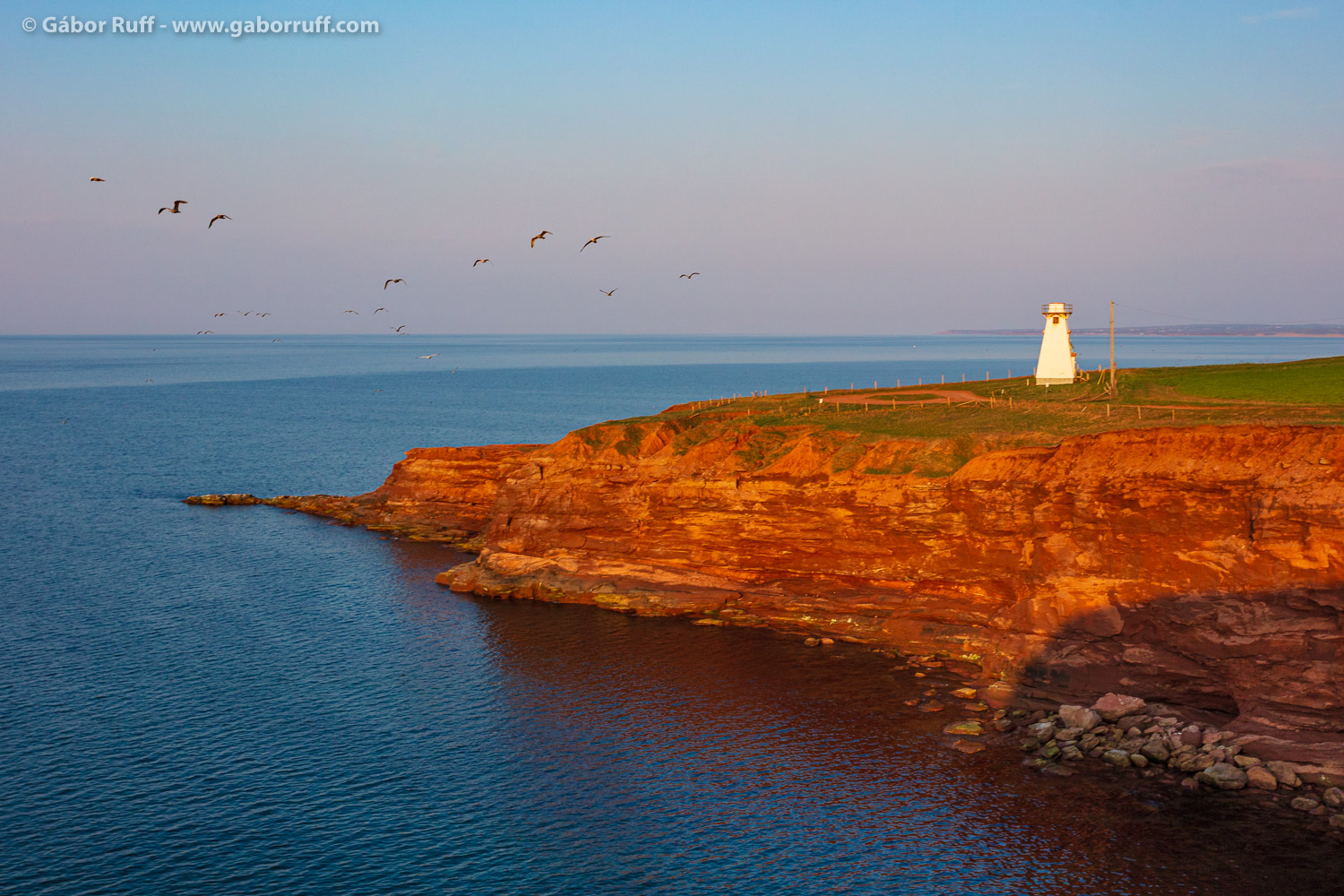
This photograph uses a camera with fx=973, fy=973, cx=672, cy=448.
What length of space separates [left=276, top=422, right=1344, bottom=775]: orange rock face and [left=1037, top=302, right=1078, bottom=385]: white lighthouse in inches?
1208

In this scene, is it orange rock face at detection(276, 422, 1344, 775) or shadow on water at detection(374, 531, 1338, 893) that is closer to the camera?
shadow on water at detection(374, 531, 1338, 893)

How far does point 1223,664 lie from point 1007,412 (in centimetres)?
2739

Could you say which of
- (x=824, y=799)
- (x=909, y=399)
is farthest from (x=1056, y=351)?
(x=824, y=799)

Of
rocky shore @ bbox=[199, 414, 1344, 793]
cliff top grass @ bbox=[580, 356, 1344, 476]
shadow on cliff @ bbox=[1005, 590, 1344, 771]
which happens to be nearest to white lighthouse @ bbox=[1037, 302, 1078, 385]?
cliff top grass @ bbox=[580, 356, 1344, 476]

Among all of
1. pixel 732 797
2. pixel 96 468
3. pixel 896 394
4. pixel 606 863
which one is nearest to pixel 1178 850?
pixel 732 797

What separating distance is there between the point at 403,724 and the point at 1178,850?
32.1 meters

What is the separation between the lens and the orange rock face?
42125 millimetres

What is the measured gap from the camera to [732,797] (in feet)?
126

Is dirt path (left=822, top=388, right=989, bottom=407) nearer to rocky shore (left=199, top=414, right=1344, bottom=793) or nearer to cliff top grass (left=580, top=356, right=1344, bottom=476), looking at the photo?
cliff top grass (left=580, top=356, right=1344, bottom=476)

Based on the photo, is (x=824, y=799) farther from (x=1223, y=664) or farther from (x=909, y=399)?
(x=909, y=399)

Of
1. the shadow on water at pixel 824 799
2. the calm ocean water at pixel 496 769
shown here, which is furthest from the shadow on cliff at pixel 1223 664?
the calm ocean water at pixel 496 769

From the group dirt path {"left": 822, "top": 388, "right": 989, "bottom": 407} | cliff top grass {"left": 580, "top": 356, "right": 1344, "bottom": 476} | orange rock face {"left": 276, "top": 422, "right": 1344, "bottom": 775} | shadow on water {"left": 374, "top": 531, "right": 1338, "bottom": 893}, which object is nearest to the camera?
shadow on water {"left": 374, "top": 531, "right": 1338, "bottom": 893}

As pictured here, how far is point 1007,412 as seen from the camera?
6800 cm

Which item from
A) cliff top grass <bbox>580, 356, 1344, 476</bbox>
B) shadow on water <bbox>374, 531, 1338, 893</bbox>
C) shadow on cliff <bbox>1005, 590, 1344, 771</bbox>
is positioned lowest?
shadow on water <bbox>374, 531, 1338, 893</bbox>
